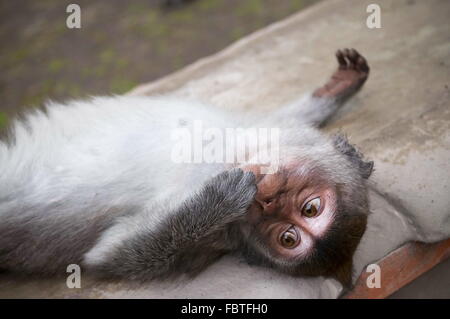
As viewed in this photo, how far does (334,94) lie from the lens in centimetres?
508

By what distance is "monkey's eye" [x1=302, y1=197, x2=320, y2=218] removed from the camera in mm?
3305

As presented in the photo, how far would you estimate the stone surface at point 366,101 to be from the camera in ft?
11.8

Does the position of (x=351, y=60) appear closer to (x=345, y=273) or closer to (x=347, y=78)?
(x=347, y=78)

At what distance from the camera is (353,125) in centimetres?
500

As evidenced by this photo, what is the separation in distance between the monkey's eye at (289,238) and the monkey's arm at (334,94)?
1818 millimetres

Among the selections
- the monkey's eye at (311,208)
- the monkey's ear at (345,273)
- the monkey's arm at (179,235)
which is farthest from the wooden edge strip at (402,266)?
the monkey's arm at (179,235)

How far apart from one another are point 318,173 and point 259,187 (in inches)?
18.0

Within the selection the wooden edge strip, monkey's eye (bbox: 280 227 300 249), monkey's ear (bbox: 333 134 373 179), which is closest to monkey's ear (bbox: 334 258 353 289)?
the wooden edge strip

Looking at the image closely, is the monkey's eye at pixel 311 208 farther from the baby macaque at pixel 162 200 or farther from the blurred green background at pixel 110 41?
the blurred green background at pixel 110 41

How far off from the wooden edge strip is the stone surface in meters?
0.07

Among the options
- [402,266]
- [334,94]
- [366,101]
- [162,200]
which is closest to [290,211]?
[162,200]

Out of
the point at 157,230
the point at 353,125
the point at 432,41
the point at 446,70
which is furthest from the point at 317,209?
the point at 432,41

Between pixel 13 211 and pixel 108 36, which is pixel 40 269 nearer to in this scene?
pixel 13 211

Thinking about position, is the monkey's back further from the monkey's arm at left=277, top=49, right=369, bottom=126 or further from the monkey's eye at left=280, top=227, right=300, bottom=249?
the monkey's arm at left=277, top=49, right=369, bottom=126
